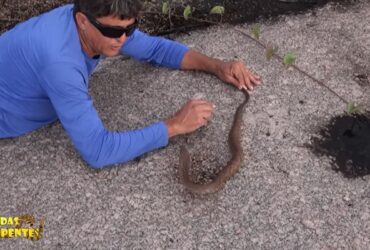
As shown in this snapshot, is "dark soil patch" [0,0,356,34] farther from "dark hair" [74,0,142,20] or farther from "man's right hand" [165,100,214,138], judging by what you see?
"dark hair" [74,0,142,20]

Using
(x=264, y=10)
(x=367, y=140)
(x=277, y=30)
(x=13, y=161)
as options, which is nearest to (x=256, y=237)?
(x=367, y=140)

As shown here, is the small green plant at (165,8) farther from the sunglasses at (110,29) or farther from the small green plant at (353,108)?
the small green plant at (353,108)

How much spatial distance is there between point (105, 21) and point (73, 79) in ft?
1.24

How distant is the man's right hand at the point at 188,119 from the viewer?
3.52 m

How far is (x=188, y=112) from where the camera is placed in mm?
3541

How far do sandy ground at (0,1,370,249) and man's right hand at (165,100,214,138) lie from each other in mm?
244

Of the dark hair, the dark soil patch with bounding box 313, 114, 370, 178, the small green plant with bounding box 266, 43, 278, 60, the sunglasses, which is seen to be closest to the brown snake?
the dark soil patch with bounding box 313, 114, 370, 178

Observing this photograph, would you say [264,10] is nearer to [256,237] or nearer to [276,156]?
[276,156]

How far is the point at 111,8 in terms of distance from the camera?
285 centimetres

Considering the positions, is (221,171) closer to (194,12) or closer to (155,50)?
(155,50)

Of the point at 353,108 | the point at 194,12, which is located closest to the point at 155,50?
the point at 194,12

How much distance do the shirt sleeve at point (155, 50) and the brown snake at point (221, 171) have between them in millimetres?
810

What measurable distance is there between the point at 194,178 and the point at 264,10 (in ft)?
7.14

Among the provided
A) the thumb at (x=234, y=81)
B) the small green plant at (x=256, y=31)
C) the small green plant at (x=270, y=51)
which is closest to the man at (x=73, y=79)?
the thumb at (x=234, y=81)
